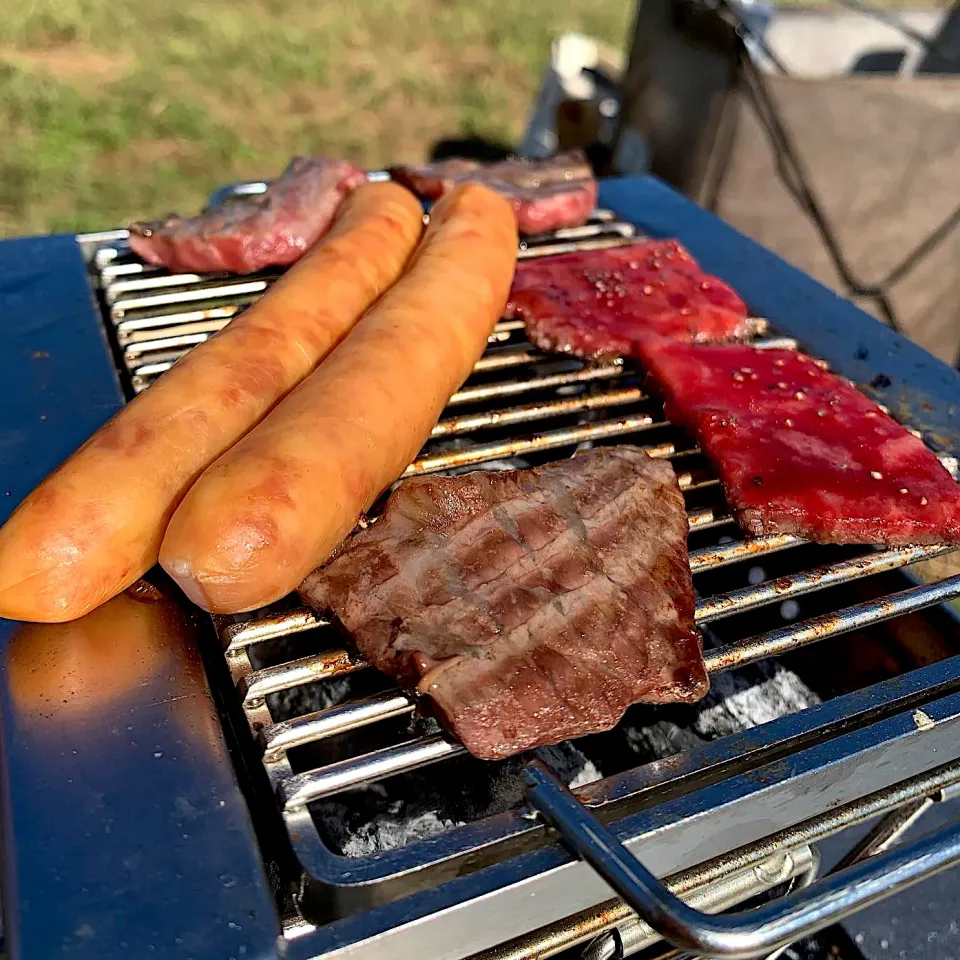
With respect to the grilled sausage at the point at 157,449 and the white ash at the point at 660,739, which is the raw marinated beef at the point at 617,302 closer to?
the grilled sausage at the point at 157,449

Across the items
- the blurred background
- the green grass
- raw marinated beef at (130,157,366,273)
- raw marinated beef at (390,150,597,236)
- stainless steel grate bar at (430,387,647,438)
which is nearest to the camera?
stainless steel grate bar at (430,387,647,438)

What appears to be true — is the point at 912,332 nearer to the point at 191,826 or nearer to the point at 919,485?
the point at 919,485

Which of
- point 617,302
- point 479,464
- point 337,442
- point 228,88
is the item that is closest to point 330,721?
point 337,442

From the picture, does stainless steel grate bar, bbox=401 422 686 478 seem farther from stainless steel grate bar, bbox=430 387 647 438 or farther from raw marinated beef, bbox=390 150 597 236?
raw marinated beef, bbox=390 150 597 236

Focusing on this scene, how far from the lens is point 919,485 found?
2.21 meters

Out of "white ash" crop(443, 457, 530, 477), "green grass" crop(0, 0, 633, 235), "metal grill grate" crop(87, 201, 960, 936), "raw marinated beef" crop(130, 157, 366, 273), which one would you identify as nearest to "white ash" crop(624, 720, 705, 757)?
"metal grill grate" crop(87, 201, 960, 936)

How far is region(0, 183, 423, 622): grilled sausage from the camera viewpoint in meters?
1.62

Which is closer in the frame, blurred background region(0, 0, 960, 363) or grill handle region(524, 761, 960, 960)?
grill handle region(524, 761, 960, 960)

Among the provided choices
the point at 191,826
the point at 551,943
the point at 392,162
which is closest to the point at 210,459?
the point at 191,826

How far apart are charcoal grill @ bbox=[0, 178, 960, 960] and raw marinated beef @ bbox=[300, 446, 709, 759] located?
92 mm

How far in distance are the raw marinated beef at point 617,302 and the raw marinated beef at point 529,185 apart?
264mm

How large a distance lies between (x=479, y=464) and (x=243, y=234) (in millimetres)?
1186

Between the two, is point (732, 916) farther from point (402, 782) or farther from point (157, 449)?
point (157, 449)

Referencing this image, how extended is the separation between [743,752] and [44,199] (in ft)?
22.7
